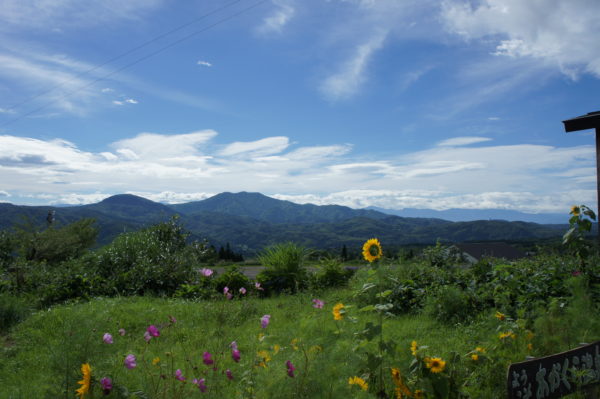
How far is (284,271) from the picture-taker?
9.57 m

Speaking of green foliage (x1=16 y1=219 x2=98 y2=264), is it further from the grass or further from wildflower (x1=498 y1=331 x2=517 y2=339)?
wildflower (x1=498 y1=331 x2=517 y2=339)

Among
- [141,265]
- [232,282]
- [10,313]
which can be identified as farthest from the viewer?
[141,265]

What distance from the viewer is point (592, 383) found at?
2330mm

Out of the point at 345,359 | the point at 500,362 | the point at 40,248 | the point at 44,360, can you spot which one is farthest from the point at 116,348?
the point at 40,248

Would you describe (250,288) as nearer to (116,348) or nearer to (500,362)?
(116,348)

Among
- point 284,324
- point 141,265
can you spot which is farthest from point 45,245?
point 284,324

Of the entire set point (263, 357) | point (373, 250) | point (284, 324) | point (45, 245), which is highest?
point (373, 250)

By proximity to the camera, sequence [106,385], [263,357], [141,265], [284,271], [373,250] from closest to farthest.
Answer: [106,385] < [263,357] < [373,250] < [141,265] < [284,271]

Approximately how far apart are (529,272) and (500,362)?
3.21 m

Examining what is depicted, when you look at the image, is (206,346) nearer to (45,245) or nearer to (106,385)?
(106,385)

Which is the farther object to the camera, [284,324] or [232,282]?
[232,282]

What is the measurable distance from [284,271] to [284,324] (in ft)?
12.6

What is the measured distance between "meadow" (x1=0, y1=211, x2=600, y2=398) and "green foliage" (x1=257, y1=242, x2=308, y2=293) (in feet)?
0.09

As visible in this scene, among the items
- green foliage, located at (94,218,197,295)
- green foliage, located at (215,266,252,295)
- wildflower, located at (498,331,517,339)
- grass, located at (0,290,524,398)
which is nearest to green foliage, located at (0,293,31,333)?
grass, located at (0,290,524,398)
